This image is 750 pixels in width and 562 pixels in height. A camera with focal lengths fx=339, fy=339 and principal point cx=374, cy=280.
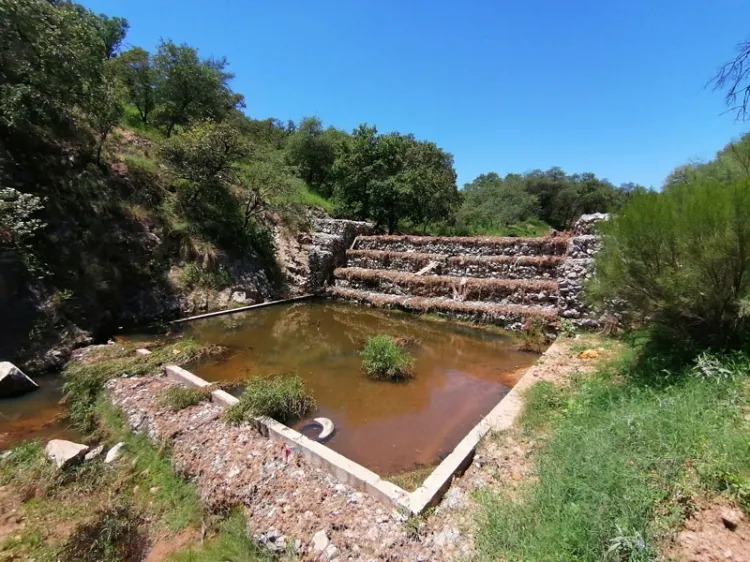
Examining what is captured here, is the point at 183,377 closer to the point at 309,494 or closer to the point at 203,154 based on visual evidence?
the point at 309,494

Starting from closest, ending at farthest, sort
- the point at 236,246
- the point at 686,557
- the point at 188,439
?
1. the point at 686,557
2. the point at 188,439
3. the point at 236,246

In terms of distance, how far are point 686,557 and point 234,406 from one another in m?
3.93

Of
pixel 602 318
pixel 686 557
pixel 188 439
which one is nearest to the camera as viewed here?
pixel 686 557

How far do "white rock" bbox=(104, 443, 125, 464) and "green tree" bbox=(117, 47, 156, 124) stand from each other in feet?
59.4

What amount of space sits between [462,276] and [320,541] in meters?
9.18

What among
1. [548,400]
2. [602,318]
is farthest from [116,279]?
[602,318]

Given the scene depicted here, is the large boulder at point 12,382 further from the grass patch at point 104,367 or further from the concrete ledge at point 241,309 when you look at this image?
the concrete ledge at point 241,309

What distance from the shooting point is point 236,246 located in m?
11.6

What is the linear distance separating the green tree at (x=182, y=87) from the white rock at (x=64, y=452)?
15441 millimetres

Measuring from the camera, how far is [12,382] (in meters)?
4.79

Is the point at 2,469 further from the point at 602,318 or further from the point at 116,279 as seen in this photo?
the point at 602,318

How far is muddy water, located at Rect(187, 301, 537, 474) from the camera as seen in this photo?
4.00m

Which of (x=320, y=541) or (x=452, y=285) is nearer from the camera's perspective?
(x=320, y=541)

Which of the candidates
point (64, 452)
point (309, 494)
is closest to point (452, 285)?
point (309, 494)
